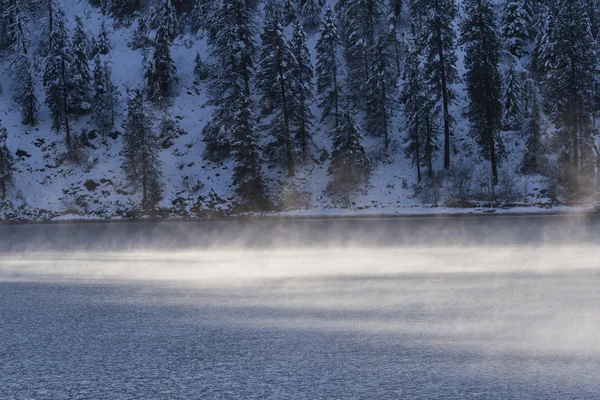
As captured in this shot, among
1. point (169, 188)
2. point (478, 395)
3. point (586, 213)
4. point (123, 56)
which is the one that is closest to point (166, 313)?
point (478, 395)

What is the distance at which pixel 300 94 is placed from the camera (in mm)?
44906

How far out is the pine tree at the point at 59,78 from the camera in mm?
48281

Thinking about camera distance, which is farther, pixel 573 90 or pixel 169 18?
pixel 169 18

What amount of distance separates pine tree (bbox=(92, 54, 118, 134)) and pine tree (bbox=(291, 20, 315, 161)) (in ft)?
59.4

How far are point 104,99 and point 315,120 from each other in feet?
66.0

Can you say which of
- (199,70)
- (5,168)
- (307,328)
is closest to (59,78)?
(5,168)

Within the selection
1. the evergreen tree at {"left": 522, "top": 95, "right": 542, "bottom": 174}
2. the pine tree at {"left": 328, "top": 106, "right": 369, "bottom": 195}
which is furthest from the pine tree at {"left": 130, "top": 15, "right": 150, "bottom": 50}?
the evergreen tree at {"left": 522, "top": 95, "right": 542, "bottom": 174}

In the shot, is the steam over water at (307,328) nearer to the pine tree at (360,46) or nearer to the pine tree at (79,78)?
the pine tree at (360,46)

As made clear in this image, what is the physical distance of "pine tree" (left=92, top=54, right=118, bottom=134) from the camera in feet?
162

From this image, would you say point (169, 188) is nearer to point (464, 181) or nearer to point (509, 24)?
point (464, 181)

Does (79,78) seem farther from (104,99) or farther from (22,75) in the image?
(22,75)

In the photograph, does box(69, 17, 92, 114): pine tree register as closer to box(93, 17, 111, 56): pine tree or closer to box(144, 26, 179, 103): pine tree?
box(93, 17, 111, 56): pine tree

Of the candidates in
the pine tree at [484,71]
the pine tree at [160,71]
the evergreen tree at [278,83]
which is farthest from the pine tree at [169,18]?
the pine tree at [484,71]

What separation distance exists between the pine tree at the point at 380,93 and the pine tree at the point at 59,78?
27.9 meters
